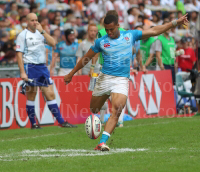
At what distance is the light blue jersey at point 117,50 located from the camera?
7949 millimetres

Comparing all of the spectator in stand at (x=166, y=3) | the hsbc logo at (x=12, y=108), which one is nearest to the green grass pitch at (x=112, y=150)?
the hsbc logo at (x=12, y=108)

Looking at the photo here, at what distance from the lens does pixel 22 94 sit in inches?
484

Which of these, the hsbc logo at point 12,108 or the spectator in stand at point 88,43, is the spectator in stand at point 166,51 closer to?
the spectator in stand at point 88,43

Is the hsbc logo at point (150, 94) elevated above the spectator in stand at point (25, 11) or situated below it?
below

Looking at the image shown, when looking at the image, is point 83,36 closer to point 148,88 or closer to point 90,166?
point 148,88

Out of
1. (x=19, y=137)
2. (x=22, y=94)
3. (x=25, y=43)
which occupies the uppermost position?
(x=25, y=43)

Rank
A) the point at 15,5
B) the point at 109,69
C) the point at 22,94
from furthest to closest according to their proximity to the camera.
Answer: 1. the point at 15,5
2. the point at 22,94
3. the point at 109,69

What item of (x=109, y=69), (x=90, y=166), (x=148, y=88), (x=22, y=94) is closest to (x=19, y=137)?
(x=22, y=94)

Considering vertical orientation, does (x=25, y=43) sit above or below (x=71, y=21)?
below

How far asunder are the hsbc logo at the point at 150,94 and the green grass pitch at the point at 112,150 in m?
2.85

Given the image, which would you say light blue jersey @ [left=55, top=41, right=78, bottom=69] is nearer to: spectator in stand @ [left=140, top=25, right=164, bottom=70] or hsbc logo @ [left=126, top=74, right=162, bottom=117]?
hsbc logo @ [left=126, top=74, right=162, bottom=117]

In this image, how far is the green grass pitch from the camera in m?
6.24

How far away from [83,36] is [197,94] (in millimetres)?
6866

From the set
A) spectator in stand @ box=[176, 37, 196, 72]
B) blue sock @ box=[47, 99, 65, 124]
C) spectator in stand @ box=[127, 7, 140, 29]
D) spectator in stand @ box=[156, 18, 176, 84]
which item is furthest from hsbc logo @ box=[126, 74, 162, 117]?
spectator in stand @ box=[127, 7, 140, 29]
